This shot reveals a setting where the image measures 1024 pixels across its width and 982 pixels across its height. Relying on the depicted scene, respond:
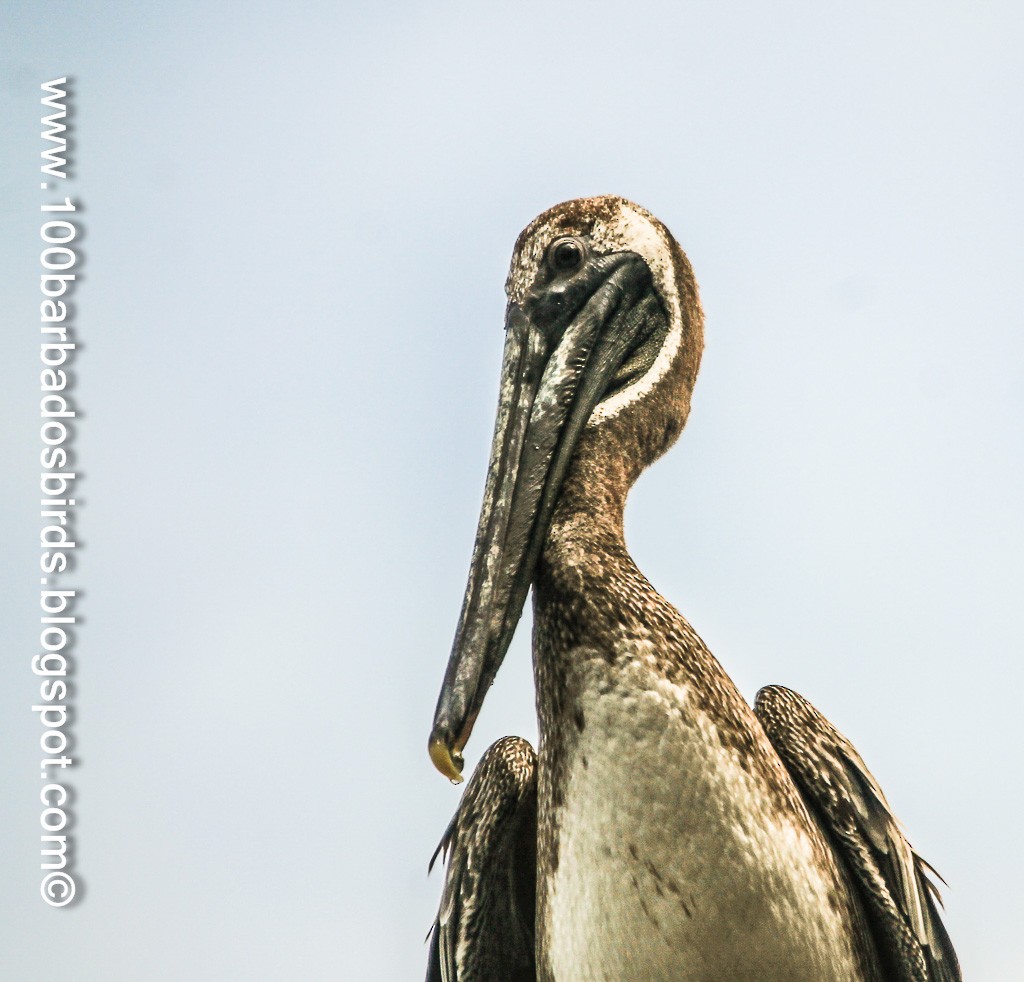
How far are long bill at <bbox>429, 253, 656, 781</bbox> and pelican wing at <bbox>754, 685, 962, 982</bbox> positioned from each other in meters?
1.07

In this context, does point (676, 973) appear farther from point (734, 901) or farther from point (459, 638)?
point (459, 638)

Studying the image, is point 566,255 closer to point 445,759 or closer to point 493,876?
point 445,759

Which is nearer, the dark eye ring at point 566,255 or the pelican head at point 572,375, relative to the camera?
the pelican head at point 572,375

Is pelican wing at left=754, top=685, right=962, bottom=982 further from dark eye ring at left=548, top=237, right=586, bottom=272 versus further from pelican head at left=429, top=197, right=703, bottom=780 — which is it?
dark eye ring at left=548, top=237, right=586, bottom=272

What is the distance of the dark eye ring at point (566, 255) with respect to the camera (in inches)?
183

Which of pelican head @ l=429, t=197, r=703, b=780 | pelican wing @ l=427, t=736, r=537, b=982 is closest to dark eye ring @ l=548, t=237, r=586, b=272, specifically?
pelican head @ l=429, t=197, r=703, b=780

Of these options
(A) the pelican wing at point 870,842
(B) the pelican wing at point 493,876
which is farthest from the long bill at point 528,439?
(A) the pelican wing at point 870,842

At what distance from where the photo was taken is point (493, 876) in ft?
13.9

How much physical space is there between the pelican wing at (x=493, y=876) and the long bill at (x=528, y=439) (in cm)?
52

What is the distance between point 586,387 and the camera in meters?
4.50

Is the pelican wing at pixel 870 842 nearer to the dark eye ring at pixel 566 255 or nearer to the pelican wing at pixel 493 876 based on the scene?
the pelican wing at pixel 493 876

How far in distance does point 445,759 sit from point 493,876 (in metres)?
0.74

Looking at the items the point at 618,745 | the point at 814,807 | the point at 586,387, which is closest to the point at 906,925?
the point at 814,807

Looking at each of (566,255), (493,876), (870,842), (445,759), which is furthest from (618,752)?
(566,255)
